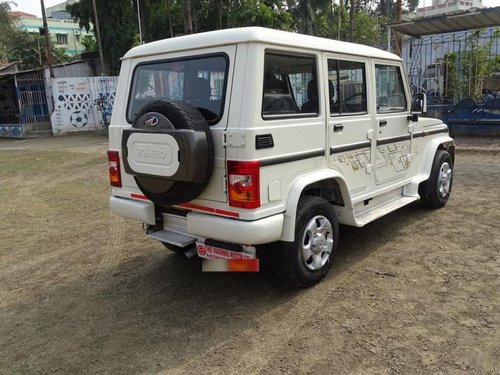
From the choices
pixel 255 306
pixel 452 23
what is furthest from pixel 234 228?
pixel 452 23

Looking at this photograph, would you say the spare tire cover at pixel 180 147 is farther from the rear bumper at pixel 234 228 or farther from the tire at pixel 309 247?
the tire at pixel 309 247

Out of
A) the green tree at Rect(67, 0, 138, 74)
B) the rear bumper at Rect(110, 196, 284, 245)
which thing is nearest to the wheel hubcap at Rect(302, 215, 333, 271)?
the rear bumper at Rect(110, 196, 284, 245)

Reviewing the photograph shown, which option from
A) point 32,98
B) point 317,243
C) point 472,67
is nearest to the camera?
point 317,243

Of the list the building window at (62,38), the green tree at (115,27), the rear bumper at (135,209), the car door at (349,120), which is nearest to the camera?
the rear bumper at (135,209)

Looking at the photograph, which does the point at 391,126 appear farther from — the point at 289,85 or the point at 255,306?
the point at 255,306

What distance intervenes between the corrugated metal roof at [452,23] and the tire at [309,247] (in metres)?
9.93

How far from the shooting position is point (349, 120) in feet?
14.4

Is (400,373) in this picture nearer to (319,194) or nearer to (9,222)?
(319,194)

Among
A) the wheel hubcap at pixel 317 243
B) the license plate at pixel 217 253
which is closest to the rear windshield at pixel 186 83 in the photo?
the license plate at pixel 217 253

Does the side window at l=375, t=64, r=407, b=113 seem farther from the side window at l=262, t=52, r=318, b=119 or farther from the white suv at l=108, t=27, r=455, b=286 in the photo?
the side window at l=262, t=52, r=318, b=119

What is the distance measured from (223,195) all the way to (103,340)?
4.53 feet

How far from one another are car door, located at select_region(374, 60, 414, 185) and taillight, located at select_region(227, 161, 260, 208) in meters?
1.91

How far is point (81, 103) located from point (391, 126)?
18.4 metres

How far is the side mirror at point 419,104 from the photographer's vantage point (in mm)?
5477
